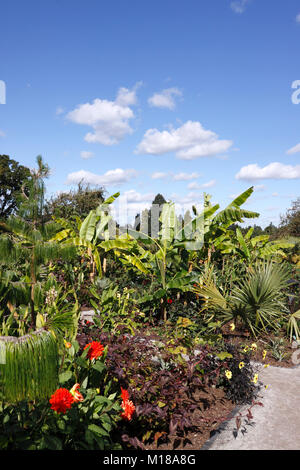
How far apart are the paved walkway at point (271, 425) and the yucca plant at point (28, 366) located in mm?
1879

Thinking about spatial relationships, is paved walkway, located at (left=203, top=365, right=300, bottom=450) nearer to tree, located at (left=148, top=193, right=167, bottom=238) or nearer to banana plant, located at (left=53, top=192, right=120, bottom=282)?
banana plant, located at (left=53, top=192, right=120, bottom=282)

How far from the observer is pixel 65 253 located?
2186 millimetres

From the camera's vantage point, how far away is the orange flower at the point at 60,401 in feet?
6.47

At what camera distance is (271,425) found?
308cm

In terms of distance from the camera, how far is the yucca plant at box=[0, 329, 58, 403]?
126 centimetres

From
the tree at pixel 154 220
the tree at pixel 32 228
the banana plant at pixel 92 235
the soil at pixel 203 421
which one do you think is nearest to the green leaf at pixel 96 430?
the soil at pixel 203 421

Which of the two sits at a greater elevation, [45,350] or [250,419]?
[45,350]

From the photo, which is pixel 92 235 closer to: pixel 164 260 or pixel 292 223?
pixel 164 260

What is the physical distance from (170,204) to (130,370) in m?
4.07

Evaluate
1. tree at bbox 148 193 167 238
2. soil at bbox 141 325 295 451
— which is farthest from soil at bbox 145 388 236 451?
tree at bbox 148 193 167 238

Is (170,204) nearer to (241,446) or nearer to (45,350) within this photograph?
(241,446)
